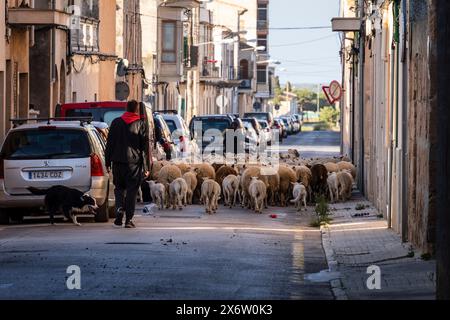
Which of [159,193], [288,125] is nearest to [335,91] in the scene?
[159,193]

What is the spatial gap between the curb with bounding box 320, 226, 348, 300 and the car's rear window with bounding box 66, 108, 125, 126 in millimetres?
7441

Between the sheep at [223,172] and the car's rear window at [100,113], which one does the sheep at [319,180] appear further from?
the car's rear window at [100,113]

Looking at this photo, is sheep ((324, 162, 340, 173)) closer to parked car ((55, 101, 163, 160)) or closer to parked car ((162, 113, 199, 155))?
parked car ((55, 101, 163, 160))

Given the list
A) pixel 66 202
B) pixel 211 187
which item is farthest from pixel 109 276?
pixel 211 187

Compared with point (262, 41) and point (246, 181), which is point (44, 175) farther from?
point (262, 41)

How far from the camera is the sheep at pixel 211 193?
24984 millimetres

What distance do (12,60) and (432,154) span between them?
19832mm

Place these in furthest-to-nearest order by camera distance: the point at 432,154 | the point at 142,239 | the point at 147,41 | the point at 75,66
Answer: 1. the point at 147,41
2. the point at 75,66
3. the point at 142,239
4. the point at 432,154

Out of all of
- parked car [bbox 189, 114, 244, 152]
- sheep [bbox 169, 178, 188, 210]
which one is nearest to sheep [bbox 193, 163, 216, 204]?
sheep [bbox 169, 178, 188, 210]

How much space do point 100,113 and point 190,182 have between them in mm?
2668

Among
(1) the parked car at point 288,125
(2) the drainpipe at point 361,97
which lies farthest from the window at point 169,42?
(2) the drainpipe at point 361,97

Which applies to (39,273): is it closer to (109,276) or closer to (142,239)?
(109,276)

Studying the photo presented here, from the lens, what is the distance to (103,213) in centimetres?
2156
